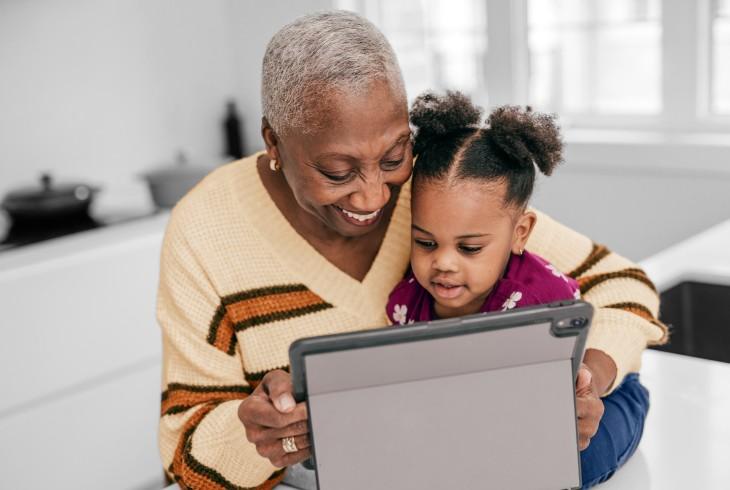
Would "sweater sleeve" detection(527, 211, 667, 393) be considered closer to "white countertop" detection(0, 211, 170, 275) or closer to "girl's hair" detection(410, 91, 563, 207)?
"girl's hair" detection(410, 91, 563, 207)

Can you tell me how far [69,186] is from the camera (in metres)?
2.88

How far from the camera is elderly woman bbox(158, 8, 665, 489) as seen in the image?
1175mm

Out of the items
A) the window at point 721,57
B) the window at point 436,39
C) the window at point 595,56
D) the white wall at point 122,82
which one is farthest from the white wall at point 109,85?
the window at point 721,57

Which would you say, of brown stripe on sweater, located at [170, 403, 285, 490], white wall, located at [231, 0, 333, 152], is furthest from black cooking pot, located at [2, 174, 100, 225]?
brown stripe on sweater, located at [170, 403, 285, 490]

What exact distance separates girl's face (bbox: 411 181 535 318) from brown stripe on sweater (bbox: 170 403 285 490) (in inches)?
14.8

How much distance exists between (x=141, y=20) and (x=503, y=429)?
2.93 metres

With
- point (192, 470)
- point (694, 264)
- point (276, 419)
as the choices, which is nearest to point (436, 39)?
point (694, 264)

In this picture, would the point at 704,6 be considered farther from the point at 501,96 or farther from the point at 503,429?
the point at 503,429

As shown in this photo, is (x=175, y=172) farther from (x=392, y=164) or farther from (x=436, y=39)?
(x=392, y=164)

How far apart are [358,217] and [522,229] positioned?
284 millimetres

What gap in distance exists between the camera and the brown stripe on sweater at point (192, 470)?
1.22 metres

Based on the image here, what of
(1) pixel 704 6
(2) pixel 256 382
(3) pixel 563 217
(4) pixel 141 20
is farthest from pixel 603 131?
(2) pixel 256 382

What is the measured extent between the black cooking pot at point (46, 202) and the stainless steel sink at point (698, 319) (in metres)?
1.84

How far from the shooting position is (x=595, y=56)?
337 centimetres
